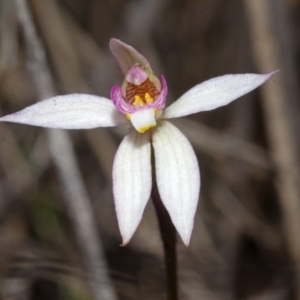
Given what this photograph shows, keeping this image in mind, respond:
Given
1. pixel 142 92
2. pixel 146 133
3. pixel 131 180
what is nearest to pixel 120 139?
pixel 142 92

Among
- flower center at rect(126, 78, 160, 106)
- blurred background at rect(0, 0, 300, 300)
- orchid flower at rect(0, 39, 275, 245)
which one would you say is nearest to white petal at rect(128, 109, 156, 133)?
orchid flower at rect(0, 39, 275, 245)

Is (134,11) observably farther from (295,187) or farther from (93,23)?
(295,187)

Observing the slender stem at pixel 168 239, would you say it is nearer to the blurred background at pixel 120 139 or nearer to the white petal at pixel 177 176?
the white petal at pixel 177 176

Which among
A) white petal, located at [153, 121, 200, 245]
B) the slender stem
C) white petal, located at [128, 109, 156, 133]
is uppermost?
white petal, located at [128, 109, 156, 133]

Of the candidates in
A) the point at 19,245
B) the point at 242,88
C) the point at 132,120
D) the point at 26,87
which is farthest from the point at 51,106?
the point at 26,87

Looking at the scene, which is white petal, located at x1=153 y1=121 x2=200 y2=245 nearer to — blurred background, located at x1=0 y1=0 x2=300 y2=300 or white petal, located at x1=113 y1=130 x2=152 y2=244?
white petal, located at x1=113 y1=130 x2=152 y2=244

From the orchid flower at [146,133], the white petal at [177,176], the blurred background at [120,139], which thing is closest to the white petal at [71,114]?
the orchid flower at [146,133]
